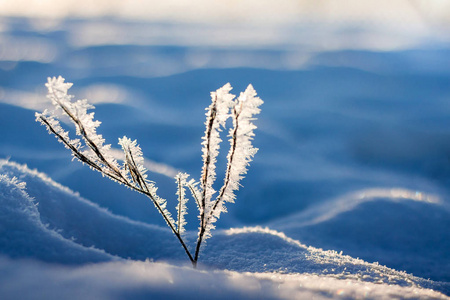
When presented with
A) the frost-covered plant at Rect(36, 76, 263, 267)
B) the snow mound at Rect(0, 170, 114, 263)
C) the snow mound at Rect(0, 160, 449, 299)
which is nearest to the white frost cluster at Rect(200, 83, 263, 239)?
the frost-covered plant at Rect(36, 76, 263, 267)

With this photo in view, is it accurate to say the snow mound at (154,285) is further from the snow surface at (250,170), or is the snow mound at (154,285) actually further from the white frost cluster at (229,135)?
the white frost cluster at (229,135)

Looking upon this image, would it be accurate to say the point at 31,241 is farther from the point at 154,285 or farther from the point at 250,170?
the point at 250,170

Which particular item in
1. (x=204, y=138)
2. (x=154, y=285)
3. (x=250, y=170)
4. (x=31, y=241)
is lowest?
(x=154, y=285)

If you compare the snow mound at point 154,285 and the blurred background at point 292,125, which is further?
the blurred background at point 292,125

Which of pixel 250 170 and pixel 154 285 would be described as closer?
pixel 154 285

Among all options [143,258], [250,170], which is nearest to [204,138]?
[143,258]

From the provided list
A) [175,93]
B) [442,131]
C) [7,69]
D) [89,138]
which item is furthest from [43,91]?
[442,131]

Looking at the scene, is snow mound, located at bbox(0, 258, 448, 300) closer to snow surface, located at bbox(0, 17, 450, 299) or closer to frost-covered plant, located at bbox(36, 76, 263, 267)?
snow surface, located at bbox(0, 17, 450, 299)

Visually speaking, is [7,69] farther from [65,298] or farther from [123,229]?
[65,298]

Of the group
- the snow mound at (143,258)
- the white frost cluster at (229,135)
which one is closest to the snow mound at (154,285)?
the snow mound at (143,258)
